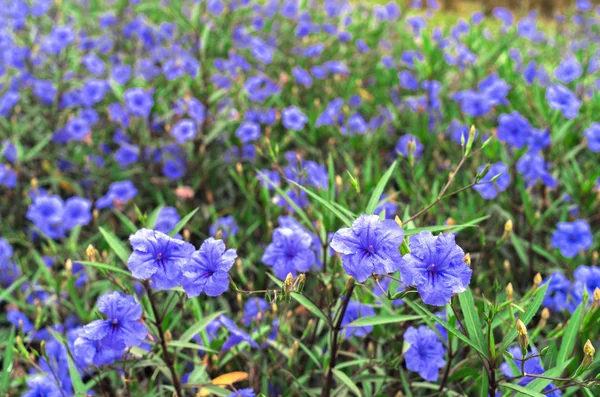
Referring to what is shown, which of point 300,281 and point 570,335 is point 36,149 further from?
point 570,335

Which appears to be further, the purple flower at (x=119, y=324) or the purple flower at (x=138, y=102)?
the purple flower at (x=138, y=102)

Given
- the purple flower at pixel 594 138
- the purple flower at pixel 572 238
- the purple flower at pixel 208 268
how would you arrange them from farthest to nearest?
the purple flower at pixel 594 138 → the purple flower at pixel 572 238 → the purple flower at pixel 208 268

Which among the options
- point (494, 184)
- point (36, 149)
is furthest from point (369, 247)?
point (36, 149)

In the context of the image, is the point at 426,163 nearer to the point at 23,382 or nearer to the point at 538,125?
the point at 538,125

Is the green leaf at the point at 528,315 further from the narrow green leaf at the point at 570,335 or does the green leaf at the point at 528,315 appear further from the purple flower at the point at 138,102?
the purple flower at the point at 138,102

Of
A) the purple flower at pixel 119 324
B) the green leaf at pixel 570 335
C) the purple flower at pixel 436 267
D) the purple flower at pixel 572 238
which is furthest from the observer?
the purple flower at pixel 572 238

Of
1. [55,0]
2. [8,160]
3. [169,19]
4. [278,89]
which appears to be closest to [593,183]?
[278,89]

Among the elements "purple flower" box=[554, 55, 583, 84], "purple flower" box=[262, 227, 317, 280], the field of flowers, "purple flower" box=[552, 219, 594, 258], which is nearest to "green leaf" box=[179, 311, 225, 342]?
the field of flowers

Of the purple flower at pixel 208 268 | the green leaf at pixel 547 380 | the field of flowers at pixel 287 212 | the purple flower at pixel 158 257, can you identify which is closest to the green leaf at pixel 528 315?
the field of flowers at pixel 287 212
